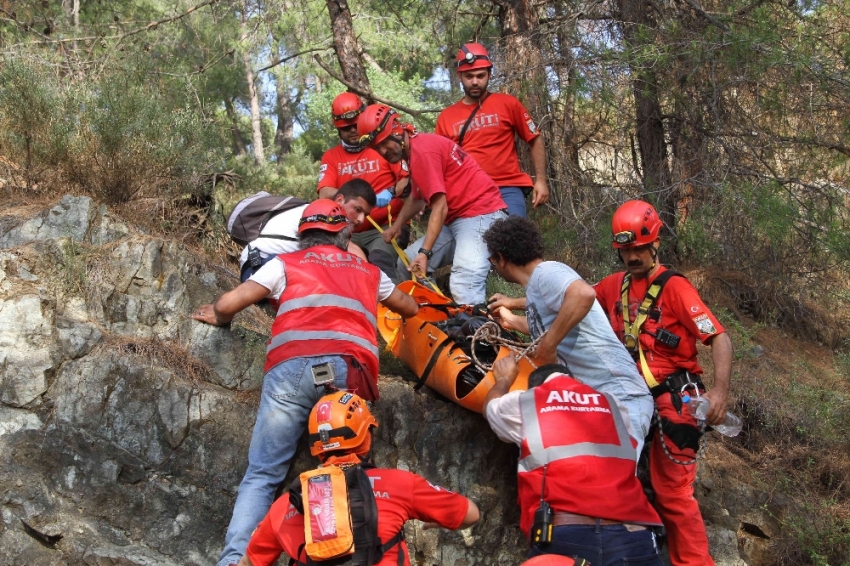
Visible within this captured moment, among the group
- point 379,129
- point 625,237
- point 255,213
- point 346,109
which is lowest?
point 625,237

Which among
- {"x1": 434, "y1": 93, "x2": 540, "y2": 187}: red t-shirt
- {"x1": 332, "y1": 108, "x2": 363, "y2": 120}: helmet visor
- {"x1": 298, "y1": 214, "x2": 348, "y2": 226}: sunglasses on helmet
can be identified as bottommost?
{"x1": 298, "y1": 214, "x2": 348, "y2": 226}: sunglasses on helmet

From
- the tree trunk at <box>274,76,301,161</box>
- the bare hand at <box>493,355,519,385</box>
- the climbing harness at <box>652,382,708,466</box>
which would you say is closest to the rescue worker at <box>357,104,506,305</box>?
the bare hand at <box>493,355,519,385</box>

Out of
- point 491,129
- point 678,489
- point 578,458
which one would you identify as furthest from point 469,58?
point 578,458

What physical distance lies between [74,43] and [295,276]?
20.5 feet

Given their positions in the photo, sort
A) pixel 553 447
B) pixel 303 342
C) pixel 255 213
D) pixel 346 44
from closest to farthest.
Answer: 1. pixel 553 447
2. pixel 303 342
3. pixel 255 213
4. pixel 346 44

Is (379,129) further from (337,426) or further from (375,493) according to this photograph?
(375,493)

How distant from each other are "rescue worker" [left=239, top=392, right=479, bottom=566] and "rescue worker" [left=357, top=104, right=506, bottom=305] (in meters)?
2.18

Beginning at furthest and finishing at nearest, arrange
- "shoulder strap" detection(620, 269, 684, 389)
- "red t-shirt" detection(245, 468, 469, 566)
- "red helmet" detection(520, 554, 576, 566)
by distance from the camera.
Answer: "shoulder strap" detection(620, 269, 684, 389), "red t-shirt" detection(245, 468, 469, 566), "red helmet" detection(520, 554, 576, 566)

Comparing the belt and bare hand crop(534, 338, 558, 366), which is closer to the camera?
the belt

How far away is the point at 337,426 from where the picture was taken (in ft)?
12.9

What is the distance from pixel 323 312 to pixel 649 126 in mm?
4836

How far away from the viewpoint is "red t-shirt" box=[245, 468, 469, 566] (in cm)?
382

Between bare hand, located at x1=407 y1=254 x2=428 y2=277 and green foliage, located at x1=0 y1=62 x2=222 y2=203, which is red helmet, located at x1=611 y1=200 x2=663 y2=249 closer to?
bare hand, located at x1=407 y1=254 x2=428 y2=277

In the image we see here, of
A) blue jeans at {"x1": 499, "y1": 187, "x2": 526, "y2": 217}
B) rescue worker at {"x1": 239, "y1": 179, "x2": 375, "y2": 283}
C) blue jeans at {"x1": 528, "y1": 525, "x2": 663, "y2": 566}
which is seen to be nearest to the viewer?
blue jeans at {"x1": 528, "y1": 525, "x2": 663, "y2": 566}
